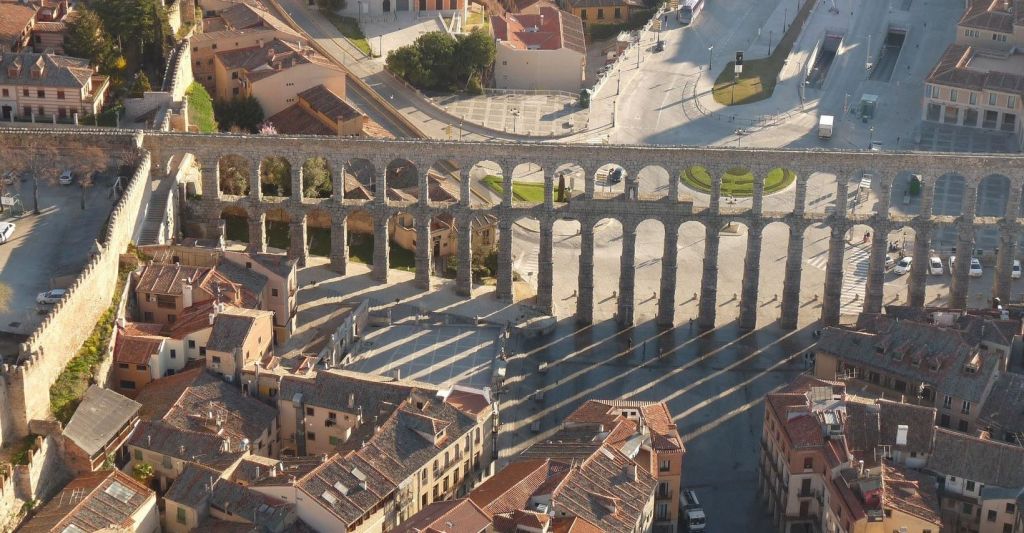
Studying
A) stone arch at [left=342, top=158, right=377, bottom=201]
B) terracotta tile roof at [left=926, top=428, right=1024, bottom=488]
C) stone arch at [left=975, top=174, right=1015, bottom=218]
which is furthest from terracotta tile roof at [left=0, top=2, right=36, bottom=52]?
terracotta tile roof at [left=926, top=428, right=1024, bottom=488]

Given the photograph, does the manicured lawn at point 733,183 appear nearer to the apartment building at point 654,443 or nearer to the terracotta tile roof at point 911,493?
the apartment building at point 654,443

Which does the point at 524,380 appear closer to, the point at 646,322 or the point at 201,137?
the point at 646,322

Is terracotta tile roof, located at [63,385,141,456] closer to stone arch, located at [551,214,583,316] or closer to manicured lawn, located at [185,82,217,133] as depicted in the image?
manicured lawn, located at [185,82,217,133]

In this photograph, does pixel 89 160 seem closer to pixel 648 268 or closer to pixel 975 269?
pixel 648 268

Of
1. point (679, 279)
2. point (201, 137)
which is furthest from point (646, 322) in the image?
point (201, 137)

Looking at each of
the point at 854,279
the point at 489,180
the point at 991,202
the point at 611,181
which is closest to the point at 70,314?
the point at 489,180
